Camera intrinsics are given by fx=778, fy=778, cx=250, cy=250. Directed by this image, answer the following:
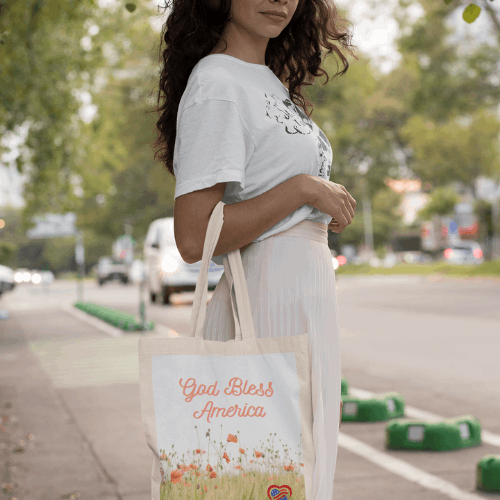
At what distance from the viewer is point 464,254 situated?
56.2 meters

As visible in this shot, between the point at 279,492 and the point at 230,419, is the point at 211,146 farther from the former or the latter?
the point at 279,492

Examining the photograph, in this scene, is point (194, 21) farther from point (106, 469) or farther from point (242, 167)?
point (106, 469)

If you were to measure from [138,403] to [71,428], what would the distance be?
945 millimetres

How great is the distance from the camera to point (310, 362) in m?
1.63

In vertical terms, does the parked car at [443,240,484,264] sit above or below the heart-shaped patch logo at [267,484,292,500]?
above

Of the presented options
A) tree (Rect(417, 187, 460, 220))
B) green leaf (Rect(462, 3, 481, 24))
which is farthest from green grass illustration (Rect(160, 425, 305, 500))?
tree (Rect(417, 187, 460, 220))

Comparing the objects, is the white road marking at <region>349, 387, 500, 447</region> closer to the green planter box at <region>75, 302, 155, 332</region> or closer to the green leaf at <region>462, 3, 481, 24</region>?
the green leaf at <region>462, 3, 481, 24</region>

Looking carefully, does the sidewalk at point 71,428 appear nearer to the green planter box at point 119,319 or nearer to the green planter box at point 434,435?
the green planter box at point 434,435

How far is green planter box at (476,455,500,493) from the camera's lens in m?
3.98

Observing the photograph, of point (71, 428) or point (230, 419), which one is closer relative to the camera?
point (230, 419)

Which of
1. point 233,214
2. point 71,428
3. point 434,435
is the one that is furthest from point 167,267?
point 233,214

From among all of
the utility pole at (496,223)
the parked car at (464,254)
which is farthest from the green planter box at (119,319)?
the parked car at (464,254)

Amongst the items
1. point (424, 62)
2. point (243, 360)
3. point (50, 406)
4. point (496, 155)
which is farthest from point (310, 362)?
point (496, 155)

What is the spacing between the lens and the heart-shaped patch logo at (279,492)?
154cm
